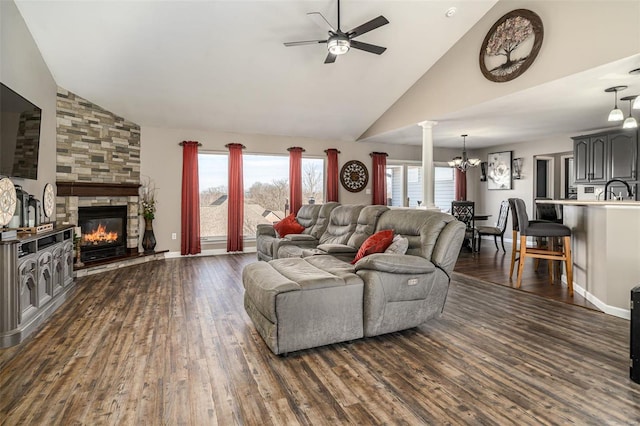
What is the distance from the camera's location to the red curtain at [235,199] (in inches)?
277

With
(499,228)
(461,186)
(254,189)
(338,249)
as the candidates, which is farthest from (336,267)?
(461,186)

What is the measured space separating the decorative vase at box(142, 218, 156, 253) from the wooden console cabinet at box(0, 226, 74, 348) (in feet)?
7.31

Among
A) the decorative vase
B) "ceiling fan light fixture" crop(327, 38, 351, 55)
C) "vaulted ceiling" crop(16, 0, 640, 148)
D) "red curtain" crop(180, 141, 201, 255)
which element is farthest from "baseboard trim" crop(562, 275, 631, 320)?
the decorative vase

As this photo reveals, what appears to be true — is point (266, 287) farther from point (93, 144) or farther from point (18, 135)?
point (93, 144)

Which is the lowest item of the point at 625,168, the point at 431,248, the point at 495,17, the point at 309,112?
the point at 431,248

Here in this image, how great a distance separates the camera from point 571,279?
420cm

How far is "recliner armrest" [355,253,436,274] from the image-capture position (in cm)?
274

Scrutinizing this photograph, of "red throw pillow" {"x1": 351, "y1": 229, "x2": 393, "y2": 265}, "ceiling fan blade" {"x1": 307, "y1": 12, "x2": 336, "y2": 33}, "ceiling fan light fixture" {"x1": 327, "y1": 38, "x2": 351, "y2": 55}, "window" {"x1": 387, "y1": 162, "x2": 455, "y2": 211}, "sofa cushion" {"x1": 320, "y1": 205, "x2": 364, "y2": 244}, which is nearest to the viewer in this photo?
"red throw pillow" {"x1": 351, "y1": 229, "x2": 393, "y2": 265}

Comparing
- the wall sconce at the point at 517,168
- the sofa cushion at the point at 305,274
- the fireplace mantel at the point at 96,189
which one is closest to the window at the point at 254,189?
the fireplace mantel at the point at 96,189

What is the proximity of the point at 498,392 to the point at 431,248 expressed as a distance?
1286 millimetres

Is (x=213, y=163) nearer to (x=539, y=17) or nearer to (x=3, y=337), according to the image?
(x=3, y=337)

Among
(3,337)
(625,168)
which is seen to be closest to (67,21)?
(3,337)

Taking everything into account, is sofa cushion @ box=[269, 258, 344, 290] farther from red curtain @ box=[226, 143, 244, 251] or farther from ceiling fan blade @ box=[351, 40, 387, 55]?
red curtain @ box=[226, 143, 244, 251]

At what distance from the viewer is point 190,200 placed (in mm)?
6707
